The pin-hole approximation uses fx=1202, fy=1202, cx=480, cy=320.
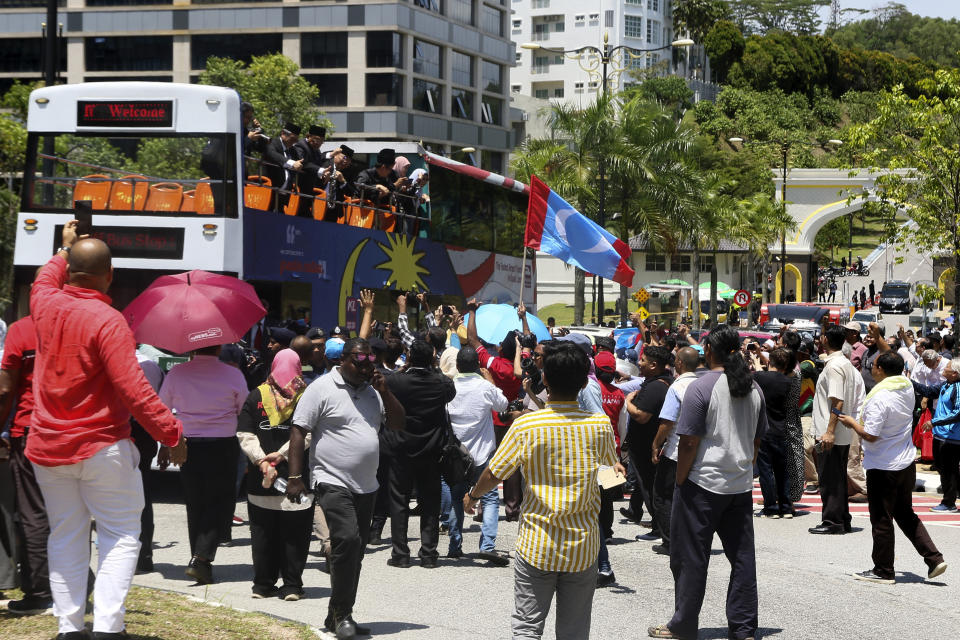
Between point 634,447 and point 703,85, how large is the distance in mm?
99401

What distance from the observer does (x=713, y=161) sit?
7756 centimetres

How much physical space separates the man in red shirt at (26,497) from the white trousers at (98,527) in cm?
99

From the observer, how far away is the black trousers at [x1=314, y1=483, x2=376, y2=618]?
7.01 metres

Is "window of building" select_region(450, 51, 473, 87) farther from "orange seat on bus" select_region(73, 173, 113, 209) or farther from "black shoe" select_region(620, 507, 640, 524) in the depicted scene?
"black shoe" select_region(620, 507, 640, 524)

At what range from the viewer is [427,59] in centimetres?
6475

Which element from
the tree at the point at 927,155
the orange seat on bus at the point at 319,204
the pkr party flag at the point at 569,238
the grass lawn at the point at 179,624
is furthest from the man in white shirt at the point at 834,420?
the tree at the point at 927,155

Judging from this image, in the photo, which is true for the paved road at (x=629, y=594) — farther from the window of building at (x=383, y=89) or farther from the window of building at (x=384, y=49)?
the window of building at (x=384, y=49)

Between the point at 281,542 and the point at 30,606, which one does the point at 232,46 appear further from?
the point at 30,606

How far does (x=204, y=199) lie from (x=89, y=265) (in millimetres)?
7725

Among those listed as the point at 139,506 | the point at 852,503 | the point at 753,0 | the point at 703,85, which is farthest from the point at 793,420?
the point at 753,0

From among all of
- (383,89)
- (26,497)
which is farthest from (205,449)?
(383,89)

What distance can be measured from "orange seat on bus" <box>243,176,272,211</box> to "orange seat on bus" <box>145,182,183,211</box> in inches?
40.7

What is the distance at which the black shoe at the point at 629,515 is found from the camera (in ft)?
40.5

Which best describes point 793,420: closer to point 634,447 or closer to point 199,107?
point 634,447
